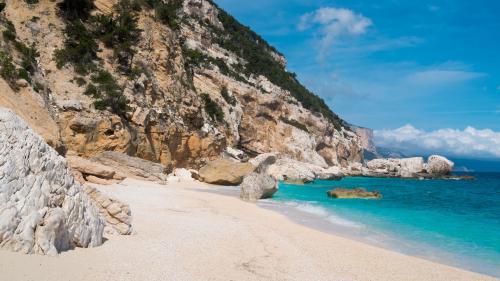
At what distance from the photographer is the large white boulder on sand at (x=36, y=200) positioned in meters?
5.39

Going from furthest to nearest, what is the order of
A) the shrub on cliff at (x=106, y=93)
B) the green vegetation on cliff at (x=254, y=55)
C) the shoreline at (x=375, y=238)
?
the green vegetation on cliff at (x=254, y=55) → the shrub on cliff at (x=106, y=93) → the shoreline at (x=375, y=238)

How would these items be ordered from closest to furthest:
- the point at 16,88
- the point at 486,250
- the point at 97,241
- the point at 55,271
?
1. the point at 55,271
2. the point at 97,241
3. the point at 486,250
4. the point at 16,88

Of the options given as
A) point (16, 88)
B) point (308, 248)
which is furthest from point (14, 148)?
point (16, 88)

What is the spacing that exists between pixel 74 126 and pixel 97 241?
18.0 meters

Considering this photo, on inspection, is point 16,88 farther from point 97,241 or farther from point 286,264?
point 286,264

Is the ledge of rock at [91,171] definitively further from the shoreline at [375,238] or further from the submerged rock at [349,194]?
the submerged rock at [349,194]

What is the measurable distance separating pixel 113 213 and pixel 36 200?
2717 mm

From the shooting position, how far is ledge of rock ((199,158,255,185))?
96.3 feet

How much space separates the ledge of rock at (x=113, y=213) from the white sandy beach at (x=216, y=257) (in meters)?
0.32

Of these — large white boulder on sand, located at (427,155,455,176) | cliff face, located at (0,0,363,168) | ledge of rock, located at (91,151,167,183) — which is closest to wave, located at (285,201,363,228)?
ledge of rock, located at (91,151,167,183)

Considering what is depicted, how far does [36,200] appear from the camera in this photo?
5.85 meters

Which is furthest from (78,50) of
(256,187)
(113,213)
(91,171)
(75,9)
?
(113,213)

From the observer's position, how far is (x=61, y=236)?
6.11 m

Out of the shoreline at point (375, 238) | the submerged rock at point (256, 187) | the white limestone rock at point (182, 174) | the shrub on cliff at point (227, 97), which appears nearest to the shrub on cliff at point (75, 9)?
the white limestone rock at point (182, 174)
